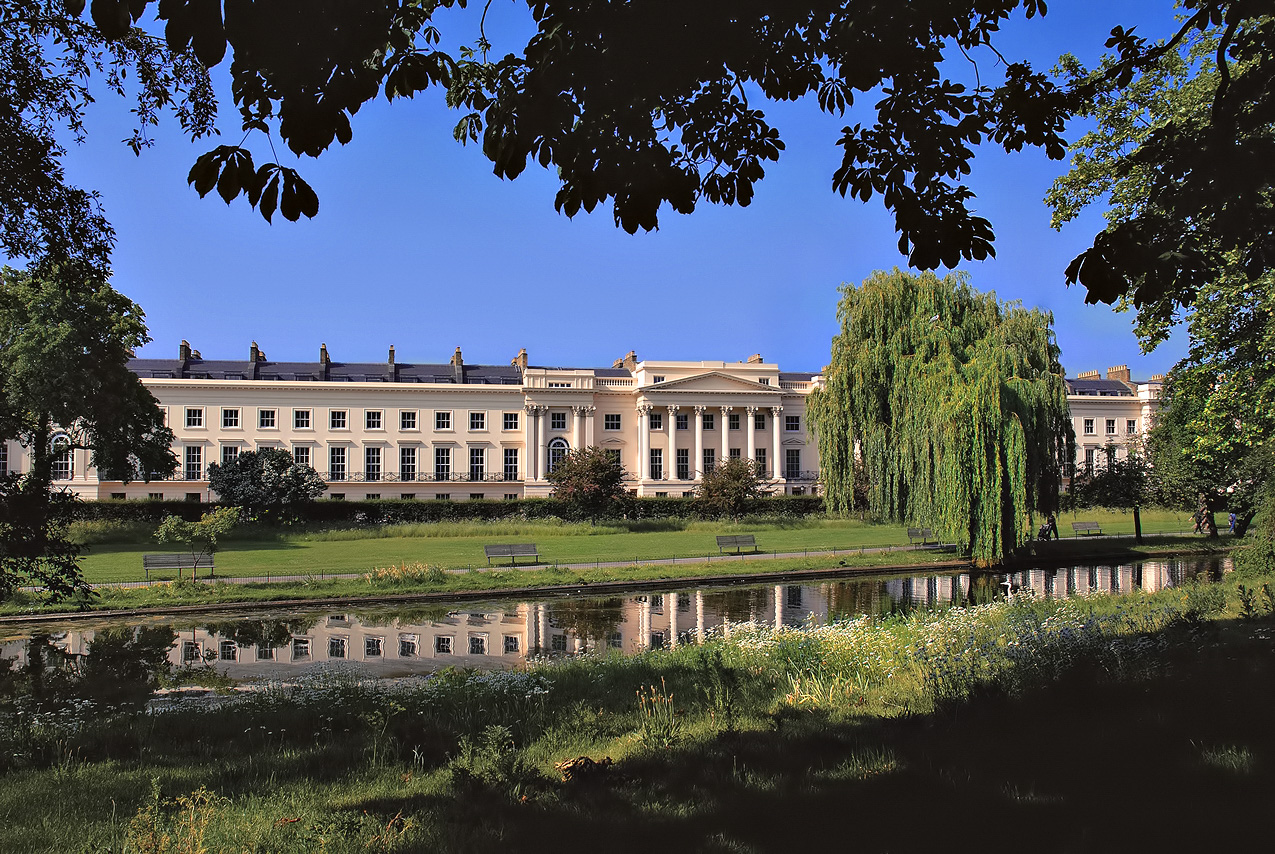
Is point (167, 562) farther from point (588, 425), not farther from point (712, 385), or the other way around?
point (712, 385)

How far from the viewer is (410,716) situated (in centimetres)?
777

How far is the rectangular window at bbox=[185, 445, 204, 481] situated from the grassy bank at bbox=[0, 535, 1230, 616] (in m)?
45.4

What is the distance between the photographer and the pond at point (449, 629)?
42.7ft

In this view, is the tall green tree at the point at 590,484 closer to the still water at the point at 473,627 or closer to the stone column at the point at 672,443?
the still water at the point at 473,627

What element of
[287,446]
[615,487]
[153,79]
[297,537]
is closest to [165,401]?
[287,446]

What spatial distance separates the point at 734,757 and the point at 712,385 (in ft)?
207

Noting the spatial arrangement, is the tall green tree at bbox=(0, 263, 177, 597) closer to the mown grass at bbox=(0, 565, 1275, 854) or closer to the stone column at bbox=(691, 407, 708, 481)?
the mown grass at bbox=(0, 565, 1275, 854)

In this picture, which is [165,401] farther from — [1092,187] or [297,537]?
[1092,187]

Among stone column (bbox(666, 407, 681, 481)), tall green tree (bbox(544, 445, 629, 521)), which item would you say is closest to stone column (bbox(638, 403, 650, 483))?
stone column (bbox(666, 407, 681, 481))

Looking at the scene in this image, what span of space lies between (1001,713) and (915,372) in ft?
66.0

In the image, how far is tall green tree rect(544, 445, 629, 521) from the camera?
42.6 meters

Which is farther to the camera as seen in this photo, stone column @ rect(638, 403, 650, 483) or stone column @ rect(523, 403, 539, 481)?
stone column @ rect(638, 403, 650, 483)

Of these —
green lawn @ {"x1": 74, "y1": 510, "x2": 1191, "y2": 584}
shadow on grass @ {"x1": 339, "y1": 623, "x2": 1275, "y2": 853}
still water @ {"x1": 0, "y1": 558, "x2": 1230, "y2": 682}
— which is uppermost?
shadow on grass @ {"x1": 339, "y1": 623, "x2": 1275, "y2": 853}

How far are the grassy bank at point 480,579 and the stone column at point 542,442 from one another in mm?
39790
